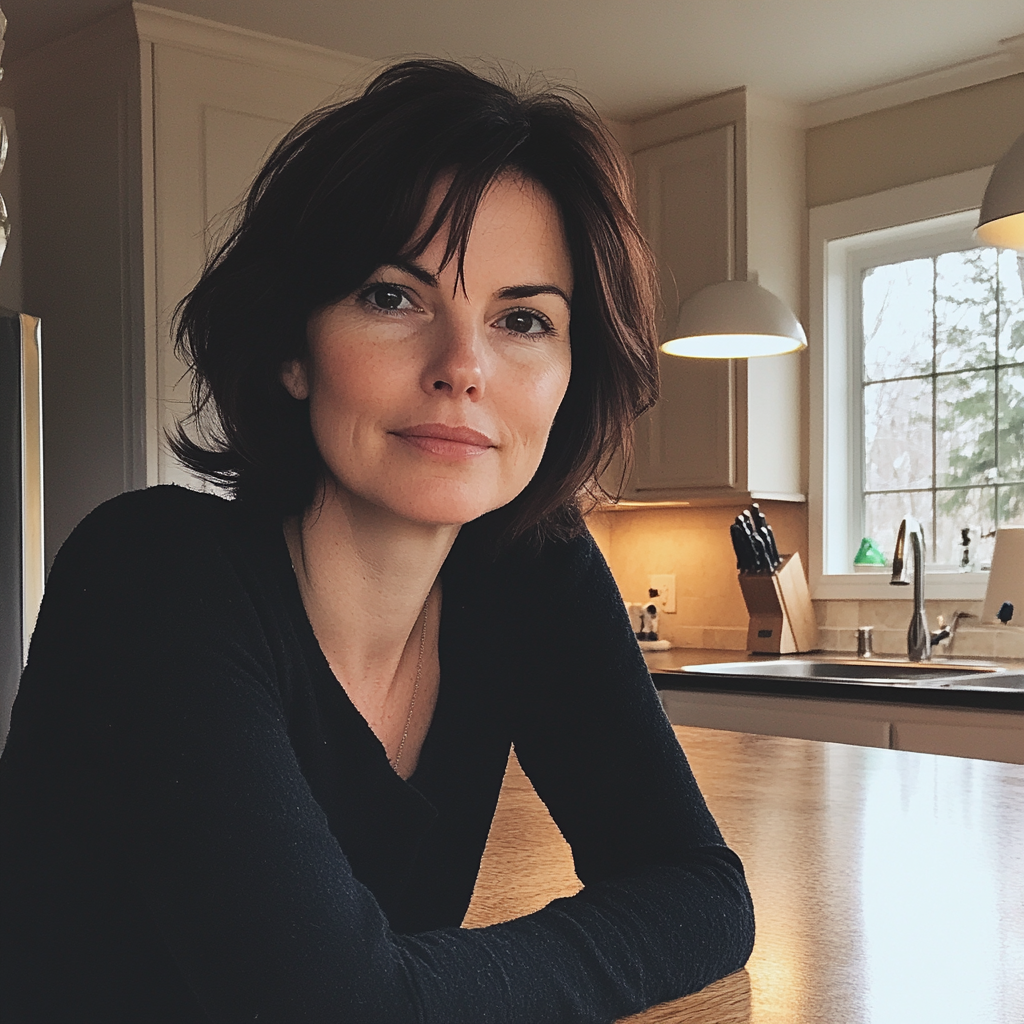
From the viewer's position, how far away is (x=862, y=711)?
2.97 meters

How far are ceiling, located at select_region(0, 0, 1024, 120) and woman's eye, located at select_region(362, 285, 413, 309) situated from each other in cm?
259

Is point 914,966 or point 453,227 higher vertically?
point 453,227

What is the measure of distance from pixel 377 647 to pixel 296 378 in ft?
0.71

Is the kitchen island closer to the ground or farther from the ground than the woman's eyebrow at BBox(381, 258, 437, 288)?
closer to the ground

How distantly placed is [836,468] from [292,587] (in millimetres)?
3486

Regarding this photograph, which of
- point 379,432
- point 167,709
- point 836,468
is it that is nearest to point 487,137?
point 379,432

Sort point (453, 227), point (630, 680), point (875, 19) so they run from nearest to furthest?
point (453, 227) < point (630, 680) < point (875, 19)

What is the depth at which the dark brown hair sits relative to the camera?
88cm

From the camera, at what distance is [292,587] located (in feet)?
2.97

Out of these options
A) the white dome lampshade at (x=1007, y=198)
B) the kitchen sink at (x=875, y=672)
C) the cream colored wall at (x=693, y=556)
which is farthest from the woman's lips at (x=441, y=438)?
the cream colored wall at (x=693, y=556)

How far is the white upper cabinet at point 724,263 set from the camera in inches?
158

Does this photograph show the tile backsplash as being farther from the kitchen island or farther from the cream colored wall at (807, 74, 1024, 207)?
the cream colored wall at (807, 74, 1024, 207)

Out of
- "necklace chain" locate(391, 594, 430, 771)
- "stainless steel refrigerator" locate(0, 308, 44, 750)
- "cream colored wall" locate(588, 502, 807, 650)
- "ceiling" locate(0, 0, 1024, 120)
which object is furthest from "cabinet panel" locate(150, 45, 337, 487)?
"necklace chain" locate(391, 594, 430, 771)

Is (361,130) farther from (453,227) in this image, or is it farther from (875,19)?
(875,19)
